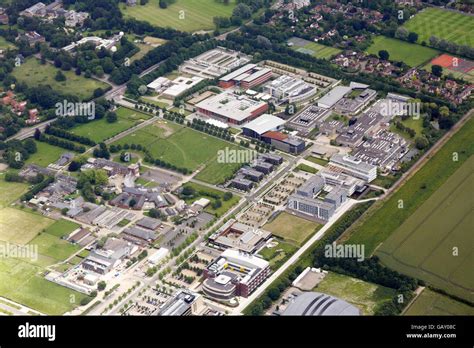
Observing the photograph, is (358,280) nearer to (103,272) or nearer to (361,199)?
(361,199)

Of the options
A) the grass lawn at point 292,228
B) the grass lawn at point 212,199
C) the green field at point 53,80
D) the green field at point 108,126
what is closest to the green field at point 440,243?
the grass lawn at point 292,228

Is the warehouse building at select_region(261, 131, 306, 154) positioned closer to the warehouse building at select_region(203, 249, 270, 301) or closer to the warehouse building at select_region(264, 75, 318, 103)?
the warehouse building at select_region(264, 75, 318, 103)

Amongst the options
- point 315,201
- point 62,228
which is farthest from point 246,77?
point 62,228

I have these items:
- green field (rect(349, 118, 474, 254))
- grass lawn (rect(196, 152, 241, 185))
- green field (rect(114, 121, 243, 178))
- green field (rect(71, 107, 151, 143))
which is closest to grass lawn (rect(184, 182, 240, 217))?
grass lawn (rect(196, 152, 241, 185))

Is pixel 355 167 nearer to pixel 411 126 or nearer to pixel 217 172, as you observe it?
pixel 411 126

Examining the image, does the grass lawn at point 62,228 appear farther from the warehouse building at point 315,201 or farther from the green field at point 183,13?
the green field at point 183,13

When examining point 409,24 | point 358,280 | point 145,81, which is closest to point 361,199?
point 358,280

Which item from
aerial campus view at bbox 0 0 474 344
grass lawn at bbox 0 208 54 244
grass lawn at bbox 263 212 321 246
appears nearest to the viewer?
aerial campus view at bbox 0 0 474 344
